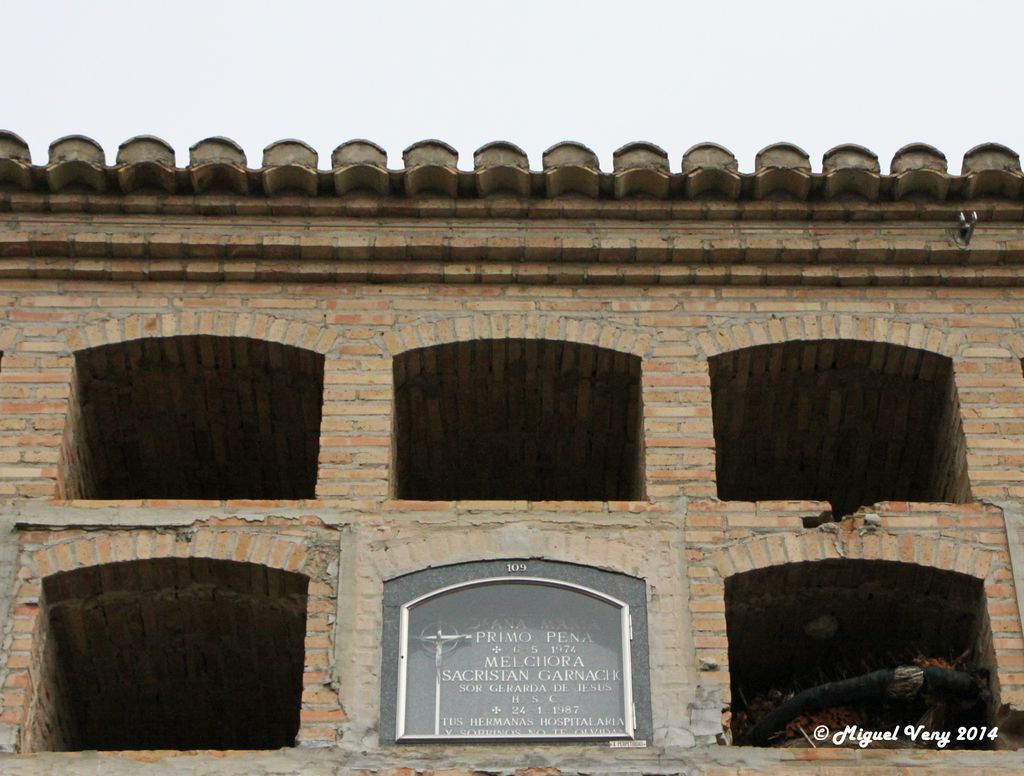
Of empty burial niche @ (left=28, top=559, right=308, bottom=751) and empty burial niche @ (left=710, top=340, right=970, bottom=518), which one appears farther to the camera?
empty burial niche @ (left=710, top=340, right=970, bottom=518)

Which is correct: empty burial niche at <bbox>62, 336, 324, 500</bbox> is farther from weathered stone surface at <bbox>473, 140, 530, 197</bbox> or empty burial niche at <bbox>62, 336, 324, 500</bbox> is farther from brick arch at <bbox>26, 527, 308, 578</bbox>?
weathered stone surface at <bbox>473, 140, 530, 197</bbox>

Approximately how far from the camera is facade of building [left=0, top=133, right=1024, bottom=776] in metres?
14.2

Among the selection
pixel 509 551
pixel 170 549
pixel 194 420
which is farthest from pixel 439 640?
pixel 194 420

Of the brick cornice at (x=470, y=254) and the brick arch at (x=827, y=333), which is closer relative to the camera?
the brick arch at (x=827, y=333)

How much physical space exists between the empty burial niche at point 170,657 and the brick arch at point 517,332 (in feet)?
7.34

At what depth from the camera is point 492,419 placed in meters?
16.4

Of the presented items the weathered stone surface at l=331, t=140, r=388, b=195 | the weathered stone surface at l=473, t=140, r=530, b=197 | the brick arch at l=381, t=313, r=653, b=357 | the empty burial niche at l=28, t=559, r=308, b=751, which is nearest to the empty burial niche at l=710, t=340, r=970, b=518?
the brick arch at l=381, t=313, r=653, b=357

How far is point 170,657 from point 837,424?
5.09 m

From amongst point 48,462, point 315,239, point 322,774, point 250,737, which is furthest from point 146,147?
point 322,774

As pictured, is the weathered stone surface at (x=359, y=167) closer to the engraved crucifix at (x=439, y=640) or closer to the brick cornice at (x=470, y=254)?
the brick cornice at (x=470, y=254)

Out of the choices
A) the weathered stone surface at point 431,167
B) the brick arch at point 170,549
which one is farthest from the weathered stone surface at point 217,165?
the brick arch at point 170,549

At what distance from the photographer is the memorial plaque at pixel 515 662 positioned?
13.4 meters

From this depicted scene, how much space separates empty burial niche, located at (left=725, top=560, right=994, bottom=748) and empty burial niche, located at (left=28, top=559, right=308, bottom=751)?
9.78ft

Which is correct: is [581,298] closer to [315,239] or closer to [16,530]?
[315,239]
